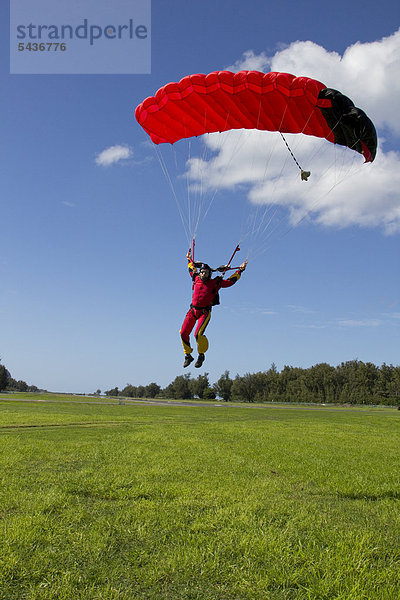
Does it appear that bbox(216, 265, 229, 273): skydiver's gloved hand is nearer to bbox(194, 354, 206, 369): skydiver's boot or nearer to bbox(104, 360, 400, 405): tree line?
bbox(194, 354, 206, 369): skydiver's boot

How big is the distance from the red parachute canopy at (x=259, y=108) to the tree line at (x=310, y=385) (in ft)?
283

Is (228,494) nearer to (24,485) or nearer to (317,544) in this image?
(317,544)

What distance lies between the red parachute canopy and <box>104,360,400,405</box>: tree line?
283 ft

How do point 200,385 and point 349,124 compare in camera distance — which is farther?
point 200,385

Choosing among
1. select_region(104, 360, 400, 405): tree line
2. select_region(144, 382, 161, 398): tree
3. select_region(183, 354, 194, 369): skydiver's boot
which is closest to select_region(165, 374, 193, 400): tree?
select_region(104, 360, 400, 405): tree line

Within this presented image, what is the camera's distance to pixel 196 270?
36.9ft

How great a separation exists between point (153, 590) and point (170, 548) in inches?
32.5

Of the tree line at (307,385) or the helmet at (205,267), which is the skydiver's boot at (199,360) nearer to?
the helmet at (205,267)

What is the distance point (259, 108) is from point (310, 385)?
362 feet

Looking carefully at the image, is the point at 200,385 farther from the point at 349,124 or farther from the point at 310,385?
the point at 349,124

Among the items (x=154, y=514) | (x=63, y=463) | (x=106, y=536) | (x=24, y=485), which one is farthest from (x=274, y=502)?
(x=63, y=463)

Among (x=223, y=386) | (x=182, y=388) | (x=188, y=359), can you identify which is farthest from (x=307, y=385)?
(x=188, y=359)

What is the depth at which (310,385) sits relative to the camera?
113438 millimetres

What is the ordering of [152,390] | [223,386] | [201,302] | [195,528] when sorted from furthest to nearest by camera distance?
A: 1. [152,390]
2. [223,386]
3. [201,302]
4. [195,528]
